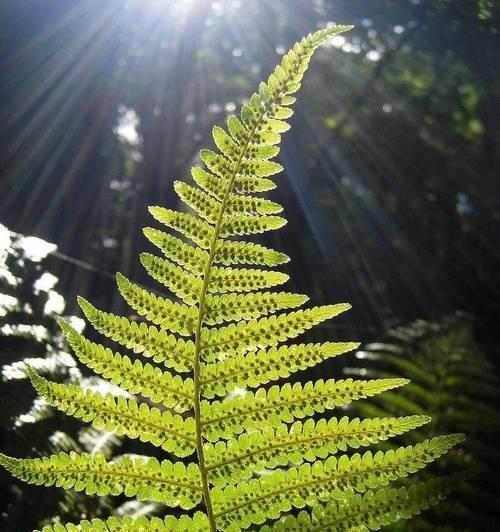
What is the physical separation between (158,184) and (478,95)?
12.7 feet

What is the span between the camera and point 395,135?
8.66m

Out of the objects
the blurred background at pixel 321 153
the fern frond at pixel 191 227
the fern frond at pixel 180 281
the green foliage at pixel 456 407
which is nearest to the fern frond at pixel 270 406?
the fern frond at pixel 180 281

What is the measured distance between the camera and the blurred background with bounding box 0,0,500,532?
3842mm

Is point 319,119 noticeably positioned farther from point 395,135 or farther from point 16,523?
point 16,523

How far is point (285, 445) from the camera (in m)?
1.30

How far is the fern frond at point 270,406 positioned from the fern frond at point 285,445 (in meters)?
0.02

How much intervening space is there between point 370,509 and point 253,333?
16.6 inches

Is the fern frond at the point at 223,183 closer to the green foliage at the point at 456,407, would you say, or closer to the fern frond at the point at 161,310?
the fern frond at the point at 161,310

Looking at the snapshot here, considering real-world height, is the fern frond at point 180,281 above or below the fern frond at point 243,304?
above

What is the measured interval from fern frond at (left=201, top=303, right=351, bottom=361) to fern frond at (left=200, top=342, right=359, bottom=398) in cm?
3

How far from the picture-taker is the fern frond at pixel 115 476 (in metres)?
1.20

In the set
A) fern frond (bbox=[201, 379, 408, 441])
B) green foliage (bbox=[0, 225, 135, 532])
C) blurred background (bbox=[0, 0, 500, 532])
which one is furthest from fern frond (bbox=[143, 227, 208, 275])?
blurred background (bbox=[0, 0, 500, 532])

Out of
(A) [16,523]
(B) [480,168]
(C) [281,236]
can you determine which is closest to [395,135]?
(B) [480,168]

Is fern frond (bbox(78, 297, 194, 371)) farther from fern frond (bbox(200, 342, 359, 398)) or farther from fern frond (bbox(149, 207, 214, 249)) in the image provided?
fern frond (bbox(149, 207, 214, 249))
